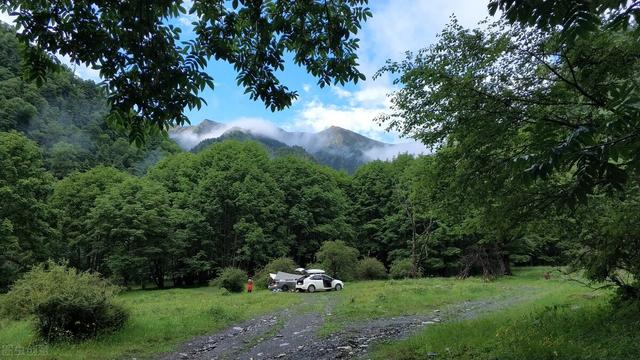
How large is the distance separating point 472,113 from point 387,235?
5013 centimetres

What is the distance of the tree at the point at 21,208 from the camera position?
1342 inches

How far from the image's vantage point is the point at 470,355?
8.83m

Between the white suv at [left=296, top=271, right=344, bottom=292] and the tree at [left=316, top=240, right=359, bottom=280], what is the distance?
7080 mm

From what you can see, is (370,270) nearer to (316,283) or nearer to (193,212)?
(316,283)

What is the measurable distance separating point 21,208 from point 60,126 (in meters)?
42.2

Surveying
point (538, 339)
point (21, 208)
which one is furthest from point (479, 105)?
point (21, 208)

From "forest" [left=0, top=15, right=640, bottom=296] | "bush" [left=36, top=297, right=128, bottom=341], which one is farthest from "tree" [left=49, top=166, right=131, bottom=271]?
"bush" [left=36, top=297, right=128, bottom=341]

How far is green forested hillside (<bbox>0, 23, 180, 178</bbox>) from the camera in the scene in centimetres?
5812

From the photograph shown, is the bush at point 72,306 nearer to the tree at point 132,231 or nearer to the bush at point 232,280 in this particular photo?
the bush at point 232,280

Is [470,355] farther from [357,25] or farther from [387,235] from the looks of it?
[387,235]

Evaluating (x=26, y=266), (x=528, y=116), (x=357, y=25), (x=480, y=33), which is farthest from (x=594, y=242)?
(x=26, y=266)

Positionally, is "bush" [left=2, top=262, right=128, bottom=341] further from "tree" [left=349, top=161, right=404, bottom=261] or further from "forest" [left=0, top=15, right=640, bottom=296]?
"tree" [left=349, top=161, right=404, bottom=261]

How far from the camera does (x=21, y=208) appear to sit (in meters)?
36.1

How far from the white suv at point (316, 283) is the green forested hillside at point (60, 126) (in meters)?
30.6
